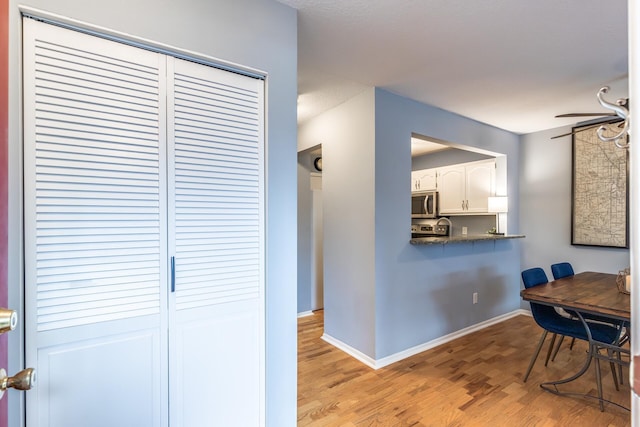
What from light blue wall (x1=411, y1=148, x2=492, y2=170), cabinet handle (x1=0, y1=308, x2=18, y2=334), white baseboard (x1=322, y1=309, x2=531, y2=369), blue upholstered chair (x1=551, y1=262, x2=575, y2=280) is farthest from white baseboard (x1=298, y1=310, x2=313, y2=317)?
cabinet handle (x1=0, y1=308, x2=18, y2=334)

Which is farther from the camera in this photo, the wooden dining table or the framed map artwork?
the framed map artwork

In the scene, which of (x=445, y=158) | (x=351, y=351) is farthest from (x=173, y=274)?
(x=445, y=158)

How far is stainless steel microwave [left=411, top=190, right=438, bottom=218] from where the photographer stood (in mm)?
4660

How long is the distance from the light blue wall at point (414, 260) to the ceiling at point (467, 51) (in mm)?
246

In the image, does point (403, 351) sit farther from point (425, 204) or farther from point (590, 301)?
point (425, 204)

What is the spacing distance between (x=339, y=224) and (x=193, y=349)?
6.39ft

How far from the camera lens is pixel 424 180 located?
16.2 ft

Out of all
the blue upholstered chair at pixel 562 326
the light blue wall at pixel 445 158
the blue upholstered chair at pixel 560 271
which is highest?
the light blue wall at pixel 445 158

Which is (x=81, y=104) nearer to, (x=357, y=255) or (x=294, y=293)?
(x=294, y=293)

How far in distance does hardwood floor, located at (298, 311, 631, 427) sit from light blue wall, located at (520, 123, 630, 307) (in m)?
1.05

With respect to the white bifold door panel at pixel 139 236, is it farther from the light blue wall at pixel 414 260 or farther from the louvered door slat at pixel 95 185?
the light blue wall at pixel 414 260

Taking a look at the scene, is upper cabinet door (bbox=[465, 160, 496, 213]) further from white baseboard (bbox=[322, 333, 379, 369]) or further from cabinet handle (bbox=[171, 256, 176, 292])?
cabinet handle (bbox=[171, 256, 176, 292])

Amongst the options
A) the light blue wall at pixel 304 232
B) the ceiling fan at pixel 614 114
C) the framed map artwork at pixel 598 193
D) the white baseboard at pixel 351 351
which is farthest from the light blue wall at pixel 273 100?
the framed map artwork at pixel 598 193

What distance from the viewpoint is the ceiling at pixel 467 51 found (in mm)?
1694
